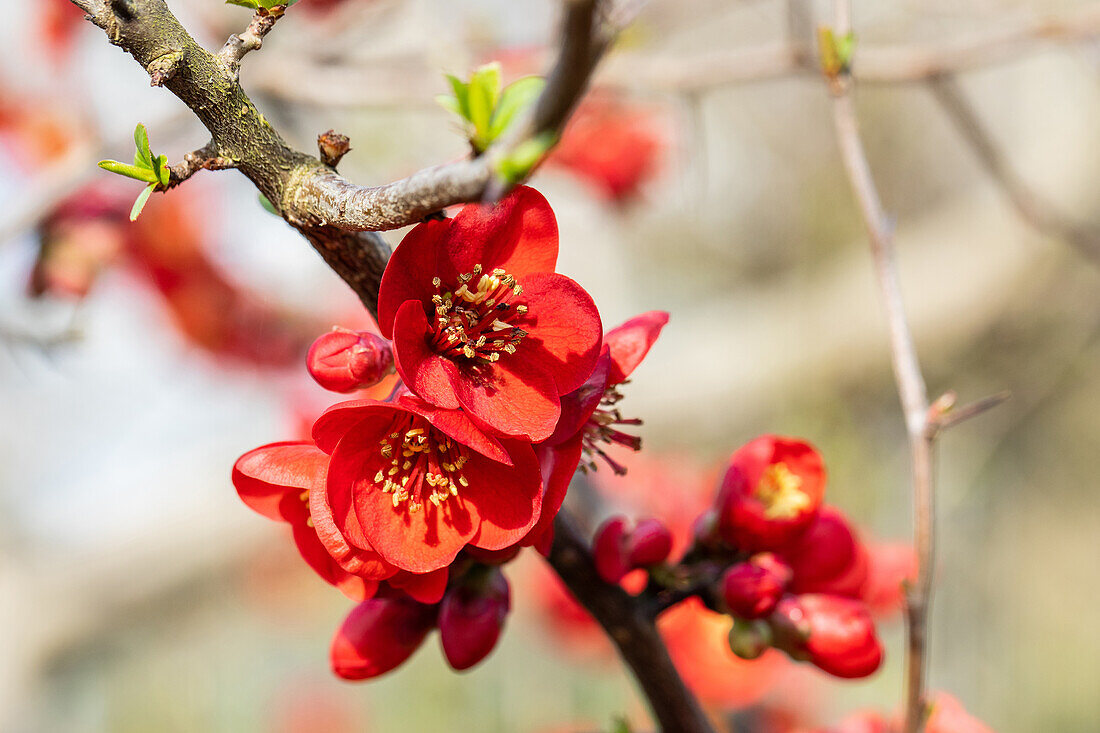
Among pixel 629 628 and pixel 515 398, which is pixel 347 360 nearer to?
pixel 515 398

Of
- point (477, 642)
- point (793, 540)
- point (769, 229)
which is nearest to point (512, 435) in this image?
point (477, 642)

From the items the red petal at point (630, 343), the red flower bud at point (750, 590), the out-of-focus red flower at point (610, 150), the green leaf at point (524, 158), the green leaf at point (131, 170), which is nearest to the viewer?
the green leaf at point (524, 158)

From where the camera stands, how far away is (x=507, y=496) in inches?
17.6

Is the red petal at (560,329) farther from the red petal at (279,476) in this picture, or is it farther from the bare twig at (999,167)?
the bare twig at (999,167)

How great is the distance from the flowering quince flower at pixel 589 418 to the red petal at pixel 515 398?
0.07 feet

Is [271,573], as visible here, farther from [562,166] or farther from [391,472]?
[391,472]

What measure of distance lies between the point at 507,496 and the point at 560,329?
9 cm

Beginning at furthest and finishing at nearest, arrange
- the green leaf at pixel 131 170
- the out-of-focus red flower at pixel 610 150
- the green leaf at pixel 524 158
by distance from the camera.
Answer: the out-of-focus red flower at pixel 610 150 < the green leaf at pixel 131 170 < the green leaf at pixel 524 158

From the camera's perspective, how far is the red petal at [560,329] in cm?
43

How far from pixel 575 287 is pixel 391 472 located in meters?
0.15

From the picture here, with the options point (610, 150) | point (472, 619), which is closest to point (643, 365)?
point (610, 150)

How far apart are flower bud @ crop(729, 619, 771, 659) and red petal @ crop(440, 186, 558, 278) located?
0.34 meters

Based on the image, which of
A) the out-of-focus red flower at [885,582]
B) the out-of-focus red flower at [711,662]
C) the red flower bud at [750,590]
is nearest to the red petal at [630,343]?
the red flower bud at [750,590]

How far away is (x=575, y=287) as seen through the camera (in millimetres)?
434
